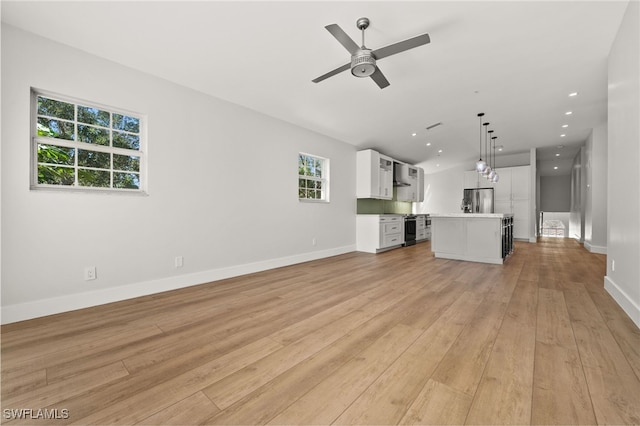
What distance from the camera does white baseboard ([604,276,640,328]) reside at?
2178mm

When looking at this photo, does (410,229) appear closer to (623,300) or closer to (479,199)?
(479,199)

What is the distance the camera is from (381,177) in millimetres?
6871

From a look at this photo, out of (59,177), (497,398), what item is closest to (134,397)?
(497,398)

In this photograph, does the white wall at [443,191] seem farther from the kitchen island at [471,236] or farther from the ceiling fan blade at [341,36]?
the ceiling fan blade at [341,36]

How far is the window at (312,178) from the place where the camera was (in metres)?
5.28

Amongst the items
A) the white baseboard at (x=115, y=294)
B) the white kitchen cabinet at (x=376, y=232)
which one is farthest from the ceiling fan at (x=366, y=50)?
the white kitchen cabinet at (x=376, y=232)

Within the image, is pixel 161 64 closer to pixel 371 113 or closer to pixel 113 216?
pixel 113 216

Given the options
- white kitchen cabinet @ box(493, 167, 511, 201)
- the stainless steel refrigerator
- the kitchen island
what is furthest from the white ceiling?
the stainless steel refrigerator

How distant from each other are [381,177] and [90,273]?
6.01m

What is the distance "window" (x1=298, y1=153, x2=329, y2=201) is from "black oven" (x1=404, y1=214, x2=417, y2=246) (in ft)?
9.37

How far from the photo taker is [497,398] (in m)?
1.31

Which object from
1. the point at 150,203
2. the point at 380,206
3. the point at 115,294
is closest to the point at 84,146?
the point at 150,203

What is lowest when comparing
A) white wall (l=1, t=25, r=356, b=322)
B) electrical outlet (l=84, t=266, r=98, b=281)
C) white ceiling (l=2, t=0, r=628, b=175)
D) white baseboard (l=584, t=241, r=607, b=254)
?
white baseboard (l=584, t=241, r=607, b=254)

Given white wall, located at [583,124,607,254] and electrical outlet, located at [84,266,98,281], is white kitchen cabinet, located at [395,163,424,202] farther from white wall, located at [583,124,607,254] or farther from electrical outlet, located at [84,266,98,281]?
electrical outlet, located at [84,266,98,281]
